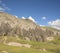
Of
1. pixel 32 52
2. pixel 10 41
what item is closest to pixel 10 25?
pixel 10 41

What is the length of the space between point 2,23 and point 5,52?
334 feet

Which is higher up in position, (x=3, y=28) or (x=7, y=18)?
(x=7, y=18)

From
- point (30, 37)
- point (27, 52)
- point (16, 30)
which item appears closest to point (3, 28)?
point (16, 30)

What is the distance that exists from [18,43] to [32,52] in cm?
5643

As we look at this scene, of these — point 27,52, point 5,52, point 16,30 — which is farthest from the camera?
point 16,30

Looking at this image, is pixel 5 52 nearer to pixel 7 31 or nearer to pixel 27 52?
pixel 27 52

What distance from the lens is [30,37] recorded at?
198250 millimetres

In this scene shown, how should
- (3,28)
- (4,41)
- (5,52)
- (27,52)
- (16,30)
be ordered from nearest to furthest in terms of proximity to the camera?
(5,52) → (27,52) → (4,41) → (3,28) → (16,30)

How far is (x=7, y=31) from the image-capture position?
18425 cm

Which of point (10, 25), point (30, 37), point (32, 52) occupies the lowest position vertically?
point (32, 52)

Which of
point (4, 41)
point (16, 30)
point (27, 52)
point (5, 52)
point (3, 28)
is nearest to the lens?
point (5, 52)

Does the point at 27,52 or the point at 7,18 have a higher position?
the point at 7,18

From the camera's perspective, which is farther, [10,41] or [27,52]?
[10,41]

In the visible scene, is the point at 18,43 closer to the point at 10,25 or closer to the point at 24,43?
the point at 24,43
